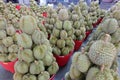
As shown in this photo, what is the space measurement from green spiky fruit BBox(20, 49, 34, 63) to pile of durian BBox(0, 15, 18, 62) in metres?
Result: 0.27

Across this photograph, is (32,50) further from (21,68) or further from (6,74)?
(6,74)

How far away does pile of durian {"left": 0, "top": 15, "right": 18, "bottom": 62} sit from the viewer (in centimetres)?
90

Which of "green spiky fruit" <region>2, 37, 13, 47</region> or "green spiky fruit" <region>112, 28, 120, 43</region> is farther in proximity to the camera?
"green spiky fruit" <region>2, 37, 13, 47</region>

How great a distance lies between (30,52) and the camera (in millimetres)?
684

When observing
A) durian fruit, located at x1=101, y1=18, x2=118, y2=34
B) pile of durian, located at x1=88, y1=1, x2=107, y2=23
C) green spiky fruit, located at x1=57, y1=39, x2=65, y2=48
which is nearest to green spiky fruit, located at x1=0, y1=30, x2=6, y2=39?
green spiky fruit, located at x1=57, y1=39, x2=65, y2=48

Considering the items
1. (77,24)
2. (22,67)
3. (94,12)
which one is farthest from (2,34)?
(94,12)

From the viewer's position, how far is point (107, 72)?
466 millimetres

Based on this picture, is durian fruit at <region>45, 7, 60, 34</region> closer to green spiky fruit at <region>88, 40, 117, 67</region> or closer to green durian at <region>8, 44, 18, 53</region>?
green durian at <region>8, 44, 18, 53</region>

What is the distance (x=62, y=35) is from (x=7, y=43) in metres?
0.35

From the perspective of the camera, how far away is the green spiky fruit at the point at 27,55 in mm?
675

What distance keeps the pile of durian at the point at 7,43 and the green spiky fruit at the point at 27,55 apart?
10.5 inches

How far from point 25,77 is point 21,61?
0.26 feet

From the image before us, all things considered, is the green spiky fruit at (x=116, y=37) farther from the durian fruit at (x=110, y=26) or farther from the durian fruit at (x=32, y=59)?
the durian fruit at (x=32, y=59)

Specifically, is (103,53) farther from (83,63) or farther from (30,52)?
(30,52)
